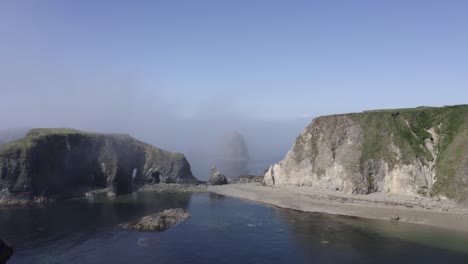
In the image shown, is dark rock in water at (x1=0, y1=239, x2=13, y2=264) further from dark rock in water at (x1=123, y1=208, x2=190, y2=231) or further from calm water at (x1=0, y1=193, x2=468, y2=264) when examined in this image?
dark rock in water at (x1=123, y1=208, x2=190, y2=231)

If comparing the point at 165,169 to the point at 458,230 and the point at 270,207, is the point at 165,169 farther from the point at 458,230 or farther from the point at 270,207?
the point at 458,230

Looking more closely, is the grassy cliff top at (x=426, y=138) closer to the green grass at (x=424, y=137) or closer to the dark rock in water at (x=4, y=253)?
the green grass at (x=424, y=137)

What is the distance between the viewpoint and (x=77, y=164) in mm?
136625

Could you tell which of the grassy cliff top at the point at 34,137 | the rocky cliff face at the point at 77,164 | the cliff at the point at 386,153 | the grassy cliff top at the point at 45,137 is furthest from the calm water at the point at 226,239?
the grassy cliff top at the point at 45,137

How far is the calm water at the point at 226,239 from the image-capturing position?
69.6m

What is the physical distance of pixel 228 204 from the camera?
118m

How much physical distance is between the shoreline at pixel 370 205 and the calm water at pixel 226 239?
4.58m

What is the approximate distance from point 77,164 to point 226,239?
7654 cm

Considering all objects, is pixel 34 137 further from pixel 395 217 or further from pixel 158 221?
pixel 395 217

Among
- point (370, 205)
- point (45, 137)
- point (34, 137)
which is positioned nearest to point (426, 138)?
point (370, 205)

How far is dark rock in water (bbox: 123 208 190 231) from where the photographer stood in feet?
291

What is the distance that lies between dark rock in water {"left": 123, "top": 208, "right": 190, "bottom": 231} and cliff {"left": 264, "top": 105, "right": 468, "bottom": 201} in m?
46.7

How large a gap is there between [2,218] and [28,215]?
5.66 metres

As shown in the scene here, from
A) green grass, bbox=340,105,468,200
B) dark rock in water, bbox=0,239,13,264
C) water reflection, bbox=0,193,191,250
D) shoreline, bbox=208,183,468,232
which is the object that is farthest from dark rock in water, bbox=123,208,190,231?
green grass, bbox=340,105,468,200
